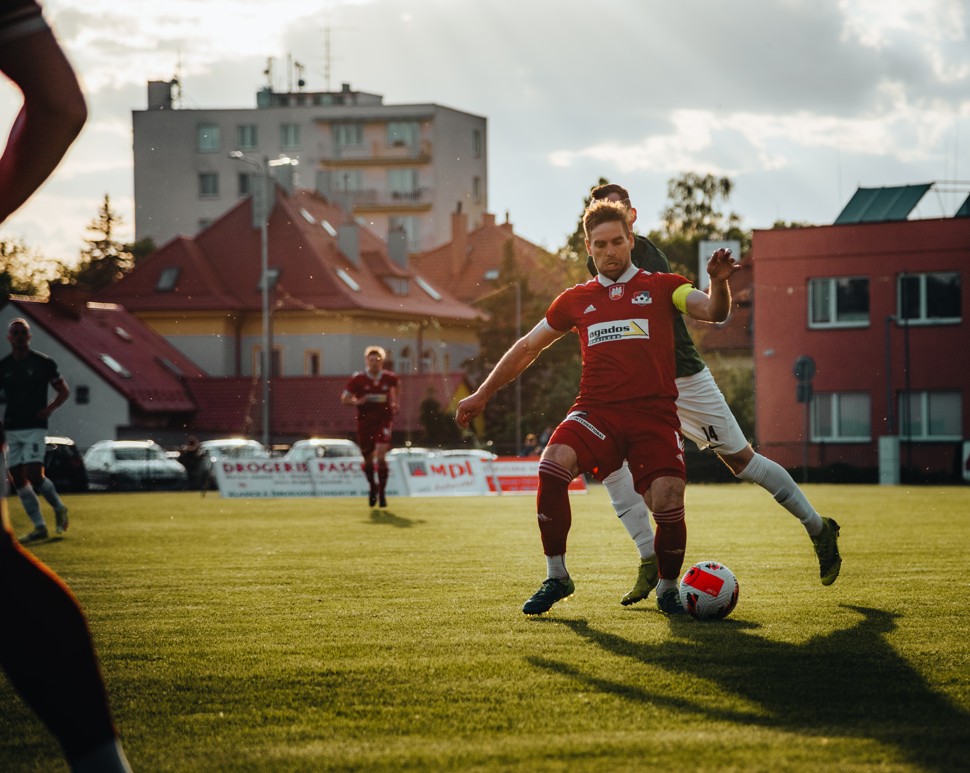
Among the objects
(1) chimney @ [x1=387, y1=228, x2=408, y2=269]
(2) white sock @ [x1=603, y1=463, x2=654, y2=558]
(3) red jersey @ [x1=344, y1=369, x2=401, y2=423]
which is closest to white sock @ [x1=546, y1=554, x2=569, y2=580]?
(2) white sock @ [x1=603, y1=463, x2=654, y2=558]

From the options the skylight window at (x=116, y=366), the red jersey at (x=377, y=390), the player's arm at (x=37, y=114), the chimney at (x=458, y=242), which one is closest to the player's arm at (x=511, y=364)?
the player's arm at (x=37, y=114)

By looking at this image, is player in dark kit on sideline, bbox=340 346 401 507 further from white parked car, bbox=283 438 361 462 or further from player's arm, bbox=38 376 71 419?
white parked car, bbox=283 438 361 462

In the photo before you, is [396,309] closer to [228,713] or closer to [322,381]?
[322,381]

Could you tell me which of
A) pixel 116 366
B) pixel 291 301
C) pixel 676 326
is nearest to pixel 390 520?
→ pixel 676 326

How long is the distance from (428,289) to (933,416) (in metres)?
32.1

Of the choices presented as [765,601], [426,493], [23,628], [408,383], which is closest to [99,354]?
[408,383]

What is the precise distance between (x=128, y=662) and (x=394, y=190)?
93116 millimetres

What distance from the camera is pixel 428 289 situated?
7281cm

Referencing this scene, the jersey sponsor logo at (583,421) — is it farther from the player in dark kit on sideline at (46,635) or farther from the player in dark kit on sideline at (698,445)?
the player in dark kit on sideline at (46,635)

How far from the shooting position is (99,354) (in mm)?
56812

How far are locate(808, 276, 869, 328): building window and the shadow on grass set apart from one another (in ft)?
99.2

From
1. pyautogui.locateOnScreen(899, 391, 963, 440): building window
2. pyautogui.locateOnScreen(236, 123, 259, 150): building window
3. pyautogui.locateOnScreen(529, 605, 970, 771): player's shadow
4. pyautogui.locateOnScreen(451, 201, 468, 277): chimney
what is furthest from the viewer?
pyautogui.locateOnScreen(236, 123, 259, 150): building window

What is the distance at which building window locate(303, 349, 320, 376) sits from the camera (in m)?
58.9

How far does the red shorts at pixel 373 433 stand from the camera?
842 inches
